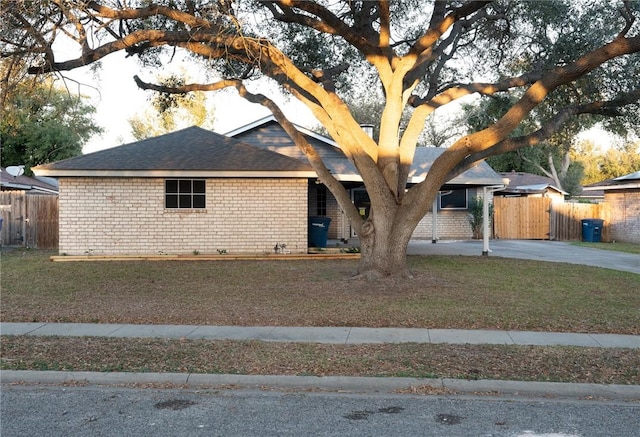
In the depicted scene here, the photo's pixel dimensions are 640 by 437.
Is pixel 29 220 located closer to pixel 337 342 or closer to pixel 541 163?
pixel 337 342

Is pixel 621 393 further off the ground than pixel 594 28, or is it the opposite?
pixel 594 28

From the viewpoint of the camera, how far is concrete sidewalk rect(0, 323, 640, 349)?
8.06 m

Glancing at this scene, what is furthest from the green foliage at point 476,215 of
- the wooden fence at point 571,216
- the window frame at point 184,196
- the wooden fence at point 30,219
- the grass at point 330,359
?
the grass at point 330,359

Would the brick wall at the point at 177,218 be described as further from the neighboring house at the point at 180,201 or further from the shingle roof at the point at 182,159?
the shingle roof at the point at 182,159

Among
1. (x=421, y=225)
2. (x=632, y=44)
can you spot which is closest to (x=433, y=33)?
(x=632, y=44)

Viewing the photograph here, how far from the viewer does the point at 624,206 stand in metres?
26.2

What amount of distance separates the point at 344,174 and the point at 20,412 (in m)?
14.1

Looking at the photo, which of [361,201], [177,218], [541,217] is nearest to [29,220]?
[177,218]

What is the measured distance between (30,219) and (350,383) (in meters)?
19.7

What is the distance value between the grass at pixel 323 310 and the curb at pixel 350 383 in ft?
0.54

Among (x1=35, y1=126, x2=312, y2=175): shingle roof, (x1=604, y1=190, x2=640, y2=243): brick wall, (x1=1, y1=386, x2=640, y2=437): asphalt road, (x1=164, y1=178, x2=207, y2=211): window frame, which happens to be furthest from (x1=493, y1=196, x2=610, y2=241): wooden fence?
(x1=1, y1=386, x2=640, y2=437): asphalt road

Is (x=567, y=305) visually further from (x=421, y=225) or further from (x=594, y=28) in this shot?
(x=421, y=225)

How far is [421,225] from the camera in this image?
27375 millimetres

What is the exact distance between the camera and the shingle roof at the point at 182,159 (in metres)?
17.1
